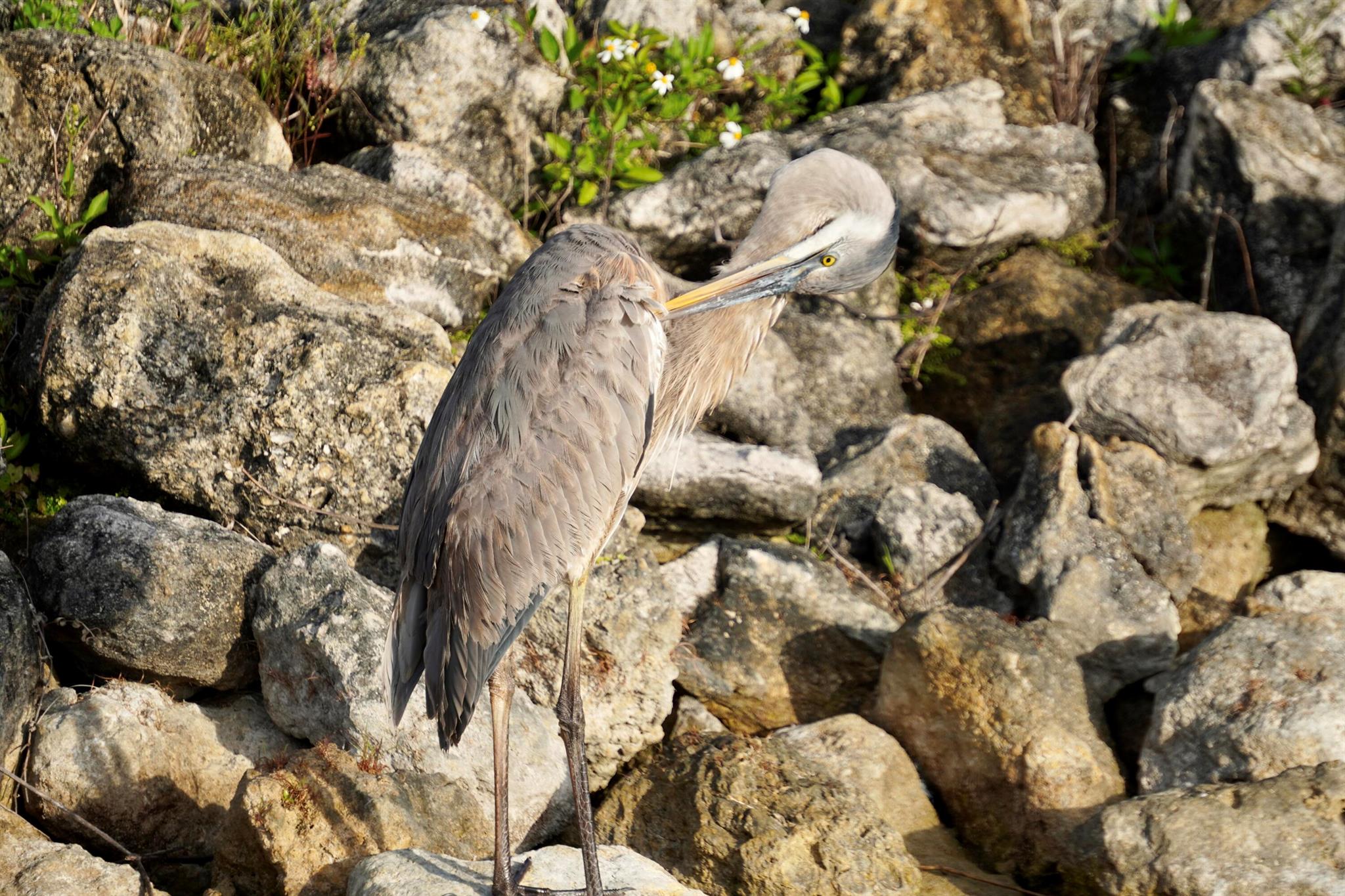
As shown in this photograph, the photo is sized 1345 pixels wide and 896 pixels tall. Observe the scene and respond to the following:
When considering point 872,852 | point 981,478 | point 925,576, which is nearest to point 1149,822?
point 872,852

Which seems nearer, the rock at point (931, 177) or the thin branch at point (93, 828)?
the thin branch at point (93, 828)

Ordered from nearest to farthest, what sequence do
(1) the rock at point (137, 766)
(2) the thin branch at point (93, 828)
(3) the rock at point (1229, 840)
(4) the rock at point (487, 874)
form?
(4) the rock at point (487, 874), (2) the thin branch at point (93, 828), (3) the rock at point (1229, 840), (1) the rock at point (137, 766)

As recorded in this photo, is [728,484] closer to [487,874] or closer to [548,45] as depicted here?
[487,874]

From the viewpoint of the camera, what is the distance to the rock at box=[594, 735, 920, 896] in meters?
3.93

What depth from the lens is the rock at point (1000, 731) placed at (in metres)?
4.43

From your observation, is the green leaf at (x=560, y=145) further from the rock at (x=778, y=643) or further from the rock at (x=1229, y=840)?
the rock at (x=1229, y=840)

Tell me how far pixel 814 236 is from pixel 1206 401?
2.99m

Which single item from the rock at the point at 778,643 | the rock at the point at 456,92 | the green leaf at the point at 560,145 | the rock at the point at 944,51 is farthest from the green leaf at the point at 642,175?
the rock at the point at 778,643

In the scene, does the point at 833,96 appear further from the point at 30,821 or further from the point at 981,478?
the point at 30,821

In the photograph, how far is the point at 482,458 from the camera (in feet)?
12.1

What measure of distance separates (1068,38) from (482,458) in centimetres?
639

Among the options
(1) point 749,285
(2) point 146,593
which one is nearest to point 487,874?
(2) point 146,593

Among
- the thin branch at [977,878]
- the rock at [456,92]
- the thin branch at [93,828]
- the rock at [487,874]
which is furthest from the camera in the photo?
the rock at [456,92]

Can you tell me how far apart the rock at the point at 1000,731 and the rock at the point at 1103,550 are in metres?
0.52
